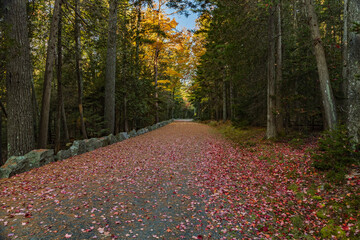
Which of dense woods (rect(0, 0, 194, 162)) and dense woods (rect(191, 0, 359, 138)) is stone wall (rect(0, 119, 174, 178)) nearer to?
dense woods (rect(0, 0, 194, 162))

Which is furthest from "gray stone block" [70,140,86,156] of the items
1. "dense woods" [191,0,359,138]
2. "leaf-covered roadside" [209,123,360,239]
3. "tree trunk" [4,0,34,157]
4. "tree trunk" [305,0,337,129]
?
"tree trunk" [305,0,337,129]

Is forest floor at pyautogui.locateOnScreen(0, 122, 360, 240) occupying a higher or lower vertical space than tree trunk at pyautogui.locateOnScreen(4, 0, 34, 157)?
lower

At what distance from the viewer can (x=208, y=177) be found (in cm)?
522

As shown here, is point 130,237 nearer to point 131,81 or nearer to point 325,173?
point 325,173

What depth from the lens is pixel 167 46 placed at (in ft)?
67.4

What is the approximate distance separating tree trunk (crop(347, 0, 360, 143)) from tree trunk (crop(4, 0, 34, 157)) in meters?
8.92

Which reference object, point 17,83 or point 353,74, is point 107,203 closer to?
point 17,83

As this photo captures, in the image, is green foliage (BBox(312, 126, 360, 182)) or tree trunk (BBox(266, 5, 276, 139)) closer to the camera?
green foliage (BBox(312, 126, 360, 182))

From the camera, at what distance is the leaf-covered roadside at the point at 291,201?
9.62 feet

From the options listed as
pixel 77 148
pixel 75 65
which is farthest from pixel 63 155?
pixel 75 65

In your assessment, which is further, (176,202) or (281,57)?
(281,57)

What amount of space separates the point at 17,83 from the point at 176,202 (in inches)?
236

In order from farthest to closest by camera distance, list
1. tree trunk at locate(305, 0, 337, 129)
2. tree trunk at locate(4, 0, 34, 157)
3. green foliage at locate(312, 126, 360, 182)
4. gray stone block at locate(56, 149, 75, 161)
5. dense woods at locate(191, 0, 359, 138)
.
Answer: dense woods at locate(191, 0, 359, 138) → gray stone block at locate(56, 149, 75, 161) → tree trunk at locate(305, 0, 337, 129) → tree trunk at locate(4, 0, 34, 157) → green foliage at locate(312, 126, 360, 182)

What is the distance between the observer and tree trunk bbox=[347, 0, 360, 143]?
4.26 metres
